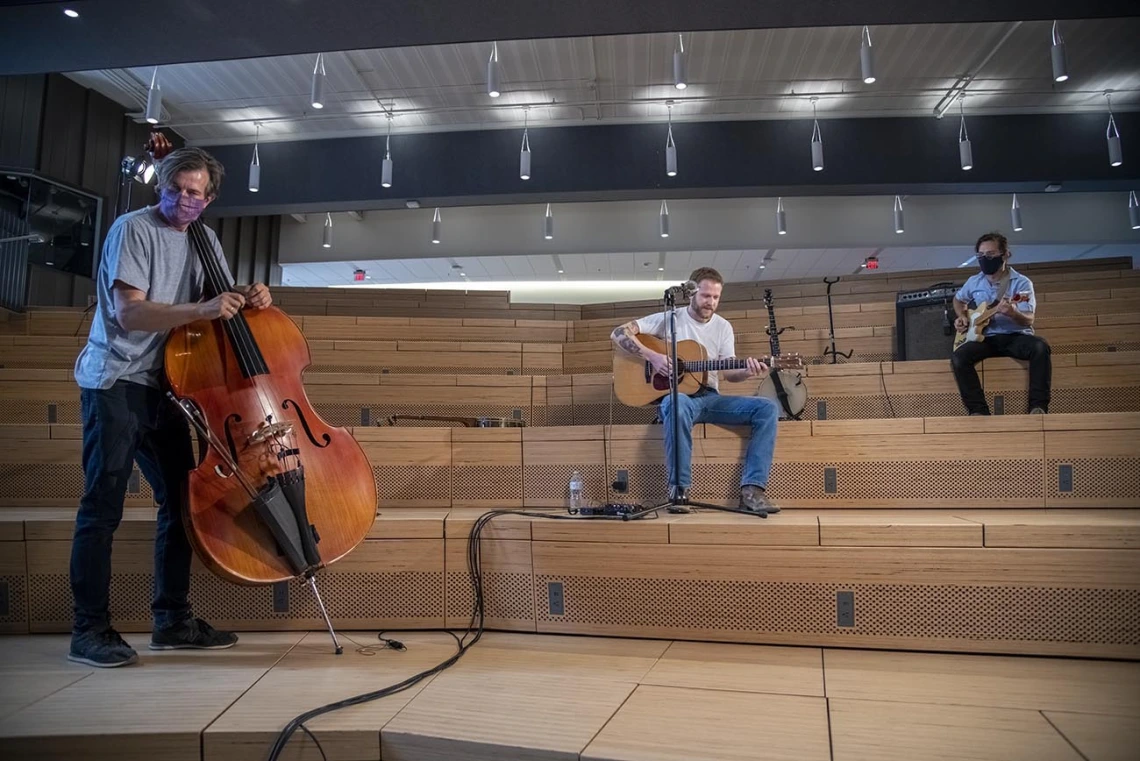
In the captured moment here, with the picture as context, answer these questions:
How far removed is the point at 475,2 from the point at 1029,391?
351 cm

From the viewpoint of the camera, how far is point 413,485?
110 inches

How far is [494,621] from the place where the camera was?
2.18 metres

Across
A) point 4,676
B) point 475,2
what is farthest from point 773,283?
point 4,676

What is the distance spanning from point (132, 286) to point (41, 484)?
5.10 ft

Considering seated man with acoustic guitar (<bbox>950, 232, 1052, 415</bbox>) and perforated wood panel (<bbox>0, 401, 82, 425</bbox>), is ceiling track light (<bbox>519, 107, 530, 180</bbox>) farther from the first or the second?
perforated wood panel (<bbox>0, 401, 82, 425</bbox>)

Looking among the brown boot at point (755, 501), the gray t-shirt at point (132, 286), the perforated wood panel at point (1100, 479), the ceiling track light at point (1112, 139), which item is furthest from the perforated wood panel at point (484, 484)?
the ceiling track light at point (1112, 139)

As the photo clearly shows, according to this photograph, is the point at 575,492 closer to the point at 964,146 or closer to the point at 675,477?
the point at 675,477

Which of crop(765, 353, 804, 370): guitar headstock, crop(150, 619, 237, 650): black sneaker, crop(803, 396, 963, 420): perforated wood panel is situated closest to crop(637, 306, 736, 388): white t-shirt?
crop(765, 353, 804, 370): guitar headstock

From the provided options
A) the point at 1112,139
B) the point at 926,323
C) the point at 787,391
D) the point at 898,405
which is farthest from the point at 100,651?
the point at 1112,139

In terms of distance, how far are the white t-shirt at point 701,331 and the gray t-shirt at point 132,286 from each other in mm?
1978

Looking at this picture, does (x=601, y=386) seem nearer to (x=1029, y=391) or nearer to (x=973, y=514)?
(x=973, y=514)

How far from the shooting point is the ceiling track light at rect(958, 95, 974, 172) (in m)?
5.89

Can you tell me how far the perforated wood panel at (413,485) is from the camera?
2.78 meters

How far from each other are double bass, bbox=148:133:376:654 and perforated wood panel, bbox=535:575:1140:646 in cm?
75
